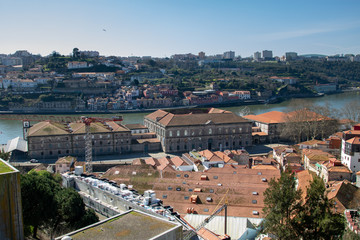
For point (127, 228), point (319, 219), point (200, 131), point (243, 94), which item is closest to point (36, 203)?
point (127, 228)

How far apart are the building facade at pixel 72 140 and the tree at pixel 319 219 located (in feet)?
53.6

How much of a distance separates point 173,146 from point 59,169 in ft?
29.3

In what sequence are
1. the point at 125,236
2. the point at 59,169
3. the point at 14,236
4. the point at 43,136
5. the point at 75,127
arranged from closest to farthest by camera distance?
the point at 125,236
the point at 14,236
the point at 59,169
the point at 43,136
the point at 75,127

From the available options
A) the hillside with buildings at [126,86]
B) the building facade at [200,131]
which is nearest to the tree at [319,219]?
the building facade at [200,131]

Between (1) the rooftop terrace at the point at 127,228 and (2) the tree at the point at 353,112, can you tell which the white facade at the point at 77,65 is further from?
(1) the rooftop terrace at the point at 127,228

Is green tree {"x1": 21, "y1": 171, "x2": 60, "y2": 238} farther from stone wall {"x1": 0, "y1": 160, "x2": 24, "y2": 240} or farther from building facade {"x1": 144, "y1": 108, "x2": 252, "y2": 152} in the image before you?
building facade {"x1": 144, "y1": 108, "x2": 252, "y2": 152}

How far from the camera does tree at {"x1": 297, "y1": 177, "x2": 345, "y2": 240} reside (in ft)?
25.4

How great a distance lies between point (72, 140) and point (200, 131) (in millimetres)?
8538

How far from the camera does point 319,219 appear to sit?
7.98 metres

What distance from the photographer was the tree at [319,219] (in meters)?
7.75

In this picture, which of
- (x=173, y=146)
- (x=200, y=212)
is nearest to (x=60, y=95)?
(x=173, y=146)

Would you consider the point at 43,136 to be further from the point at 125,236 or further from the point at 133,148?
the point at 125,236

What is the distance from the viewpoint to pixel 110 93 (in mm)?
55500

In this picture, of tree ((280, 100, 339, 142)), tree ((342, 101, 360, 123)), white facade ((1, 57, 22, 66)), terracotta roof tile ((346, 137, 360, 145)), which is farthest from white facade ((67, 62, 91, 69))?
terracotta roof tile ((346, 137, 360, 145))
